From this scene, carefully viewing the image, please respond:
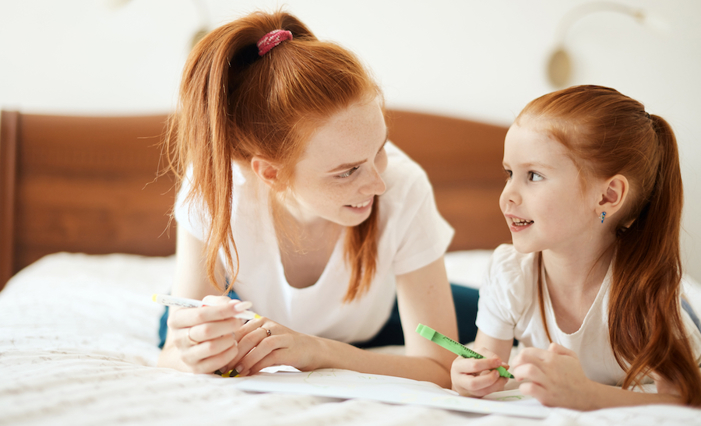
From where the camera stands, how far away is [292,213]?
1067 mm

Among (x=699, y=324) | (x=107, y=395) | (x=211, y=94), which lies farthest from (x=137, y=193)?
(x=699, y=324)

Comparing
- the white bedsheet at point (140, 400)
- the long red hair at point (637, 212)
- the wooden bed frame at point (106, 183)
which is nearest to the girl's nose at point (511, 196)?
the long red hair at point (637, 212)

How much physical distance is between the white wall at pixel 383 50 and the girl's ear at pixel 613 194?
3.97 ft

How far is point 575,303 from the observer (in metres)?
0.89

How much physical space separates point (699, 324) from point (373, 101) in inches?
26.1

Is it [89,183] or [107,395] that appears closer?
[107,395]

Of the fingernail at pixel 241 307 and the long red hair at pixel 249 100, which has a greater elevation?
the long red hair at pixel 249 100

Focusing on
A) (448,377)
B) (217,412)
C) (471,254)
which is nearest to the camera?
(217,412)

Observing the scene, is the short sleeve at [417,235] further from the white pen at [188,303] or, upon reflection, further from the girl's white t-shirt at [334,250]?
the white pen at [188,303]

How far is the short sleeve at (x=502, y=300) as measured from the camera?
91 cm

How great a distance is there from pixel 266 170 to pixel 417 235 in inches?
12.9

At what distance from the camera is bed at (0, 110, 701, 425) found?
2.01 ft

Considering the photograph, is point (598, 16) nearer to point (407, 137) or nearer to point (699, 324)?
point (407, 137)

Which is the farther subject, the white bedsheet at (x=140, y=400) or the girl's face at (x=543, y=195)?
the girl's face at (x=543, y=195)
